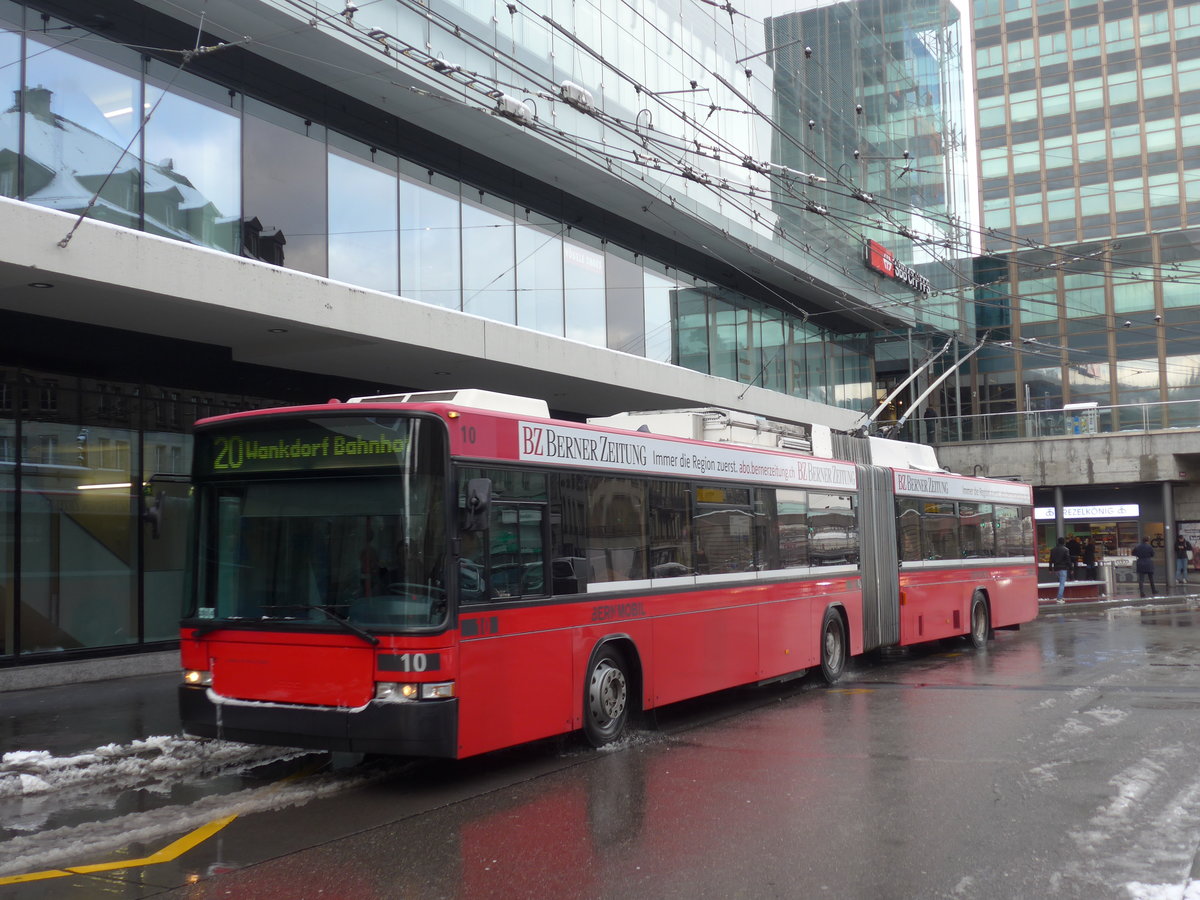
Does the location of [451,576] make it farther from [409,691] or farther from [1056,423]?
[1056,423]

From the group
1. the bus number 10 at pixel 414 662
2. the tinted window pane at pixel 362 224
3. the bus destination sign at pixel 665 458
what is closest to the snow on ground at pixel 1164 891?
the bus number 10 at pixel 414 662

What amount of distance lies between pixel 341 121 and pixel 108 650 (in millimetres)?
8341

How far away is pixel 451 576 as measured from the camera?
764cm

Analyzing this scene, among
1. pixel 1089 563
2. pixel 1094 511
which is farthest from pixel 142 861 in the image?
pixel 1094 511

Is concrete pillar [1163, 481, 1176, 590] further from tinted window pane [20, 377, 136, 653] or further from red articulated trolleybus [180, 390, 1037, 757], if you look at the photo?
tinted window pane [20, 377, 136, 653]

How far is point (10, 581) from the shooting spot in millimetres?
13492

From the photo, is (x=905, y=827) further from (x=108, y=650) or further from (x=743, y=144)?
(x=743, y=144)

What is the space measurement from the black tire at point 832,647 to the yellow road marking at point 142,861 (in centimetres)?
847

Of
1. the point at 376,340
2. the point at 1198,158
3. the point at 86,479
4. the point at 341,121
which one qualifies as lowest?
the point at 86,479

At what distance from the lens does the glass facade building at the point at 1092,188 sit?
59.5 m

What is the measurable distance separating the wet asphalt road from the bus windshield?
4.38 ft

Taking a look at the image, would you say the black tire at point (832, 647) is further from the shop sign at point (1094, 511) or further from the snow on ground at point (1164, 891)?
the shop sign at point (1094, 511)

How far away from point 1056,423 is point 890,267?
9273 millimetres

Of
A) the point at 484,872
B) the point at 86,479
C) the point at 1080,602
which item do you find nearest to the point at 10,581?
the point at 86,479
